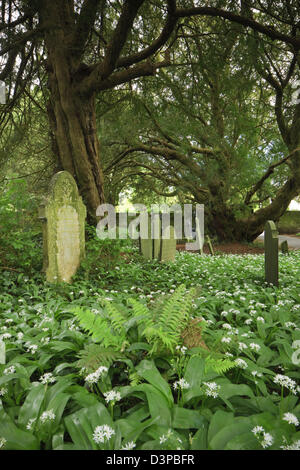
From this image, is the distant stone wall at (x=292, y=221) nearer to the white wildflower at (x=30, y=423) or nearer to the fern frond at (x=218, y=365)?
the fern frond at (x=218, y=365)

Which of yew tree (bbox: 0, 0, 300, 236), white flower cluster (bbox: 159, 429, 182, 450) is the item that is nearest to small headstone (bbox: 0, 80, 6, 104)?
yew tree (bbox: 0, 0, 300, 236)

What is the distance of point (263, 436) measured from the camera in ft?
3.73

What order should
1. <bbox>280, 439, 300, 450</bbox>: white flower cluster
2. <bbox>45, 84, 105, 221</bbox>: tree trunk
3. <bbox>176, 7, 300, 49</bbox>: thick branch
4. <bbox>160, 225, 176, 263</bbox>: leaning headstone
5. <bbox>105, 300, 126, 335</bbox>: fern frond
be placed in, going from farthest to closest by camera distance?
<bbox>160, 225, 176, 263</bbox>: leaning headstone → <bbox>45, 84, 105, 221</bbox>: tree trunk → <bbox>176, 7, 300, 49</bbox>: thick branch → <bbox>105, 300, 126, 335</bbox>: fern frond → <bbox>280, 439, 300, 450</bbox>: white flower cluster

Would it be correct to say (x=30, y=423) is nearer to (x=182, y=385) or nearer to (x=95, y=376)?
(x=95, y=376)

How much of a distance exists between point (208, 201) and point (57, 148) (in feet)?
24.4

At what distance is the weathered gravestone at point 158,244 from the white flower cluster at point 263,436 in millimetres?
5919

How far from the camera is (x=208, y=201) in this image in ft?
38.6

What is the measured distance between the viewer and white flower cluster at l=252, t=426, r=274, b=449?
107cm

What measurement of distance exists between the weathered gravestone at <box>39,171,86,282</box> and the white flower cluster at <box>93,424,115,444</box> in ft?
10.8

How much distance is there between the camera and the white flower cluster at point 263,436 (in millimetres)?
1071

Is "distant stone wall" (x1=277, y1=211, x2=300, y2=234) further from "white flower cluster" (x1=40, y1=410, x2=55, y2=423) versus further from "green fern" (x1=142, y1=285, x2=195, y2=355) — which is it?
"white flower cluster" (x1=40, y1=410, x2=55, y2=423)

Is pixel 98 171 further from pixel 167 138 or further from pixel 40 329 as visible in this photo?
pixel 167 138

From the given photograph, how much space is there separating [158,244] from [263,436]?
19.9ft

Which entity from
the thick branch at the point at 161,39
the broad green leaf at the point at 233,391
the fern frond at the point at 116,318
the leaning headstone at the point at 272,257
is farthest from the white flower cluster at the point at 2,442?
the thick branch at the point at 161,39
